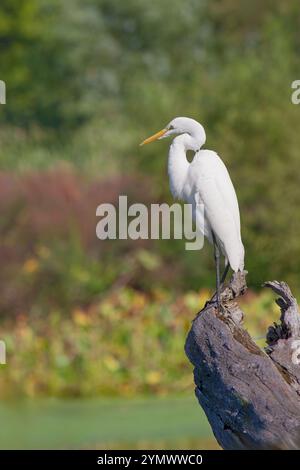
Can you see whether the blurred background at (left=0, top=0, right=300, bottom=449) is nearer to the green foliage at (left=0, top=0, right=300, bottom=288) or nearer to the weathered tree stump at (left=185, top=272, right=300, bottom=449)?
the green foliage at (left=0, top=0, right=300, bottom=288)

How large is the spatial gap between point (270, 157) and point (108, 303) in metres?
4.10

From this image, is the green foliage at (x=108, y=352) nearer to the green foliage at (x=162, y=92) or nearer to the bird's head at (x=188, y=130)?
the green foliage at (x=162, y=92)

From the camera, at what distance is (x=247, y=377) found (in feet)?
16.2

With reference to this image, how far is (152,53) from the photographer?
27.4 metres

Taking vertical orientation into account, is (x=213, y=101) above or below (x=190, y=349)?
above

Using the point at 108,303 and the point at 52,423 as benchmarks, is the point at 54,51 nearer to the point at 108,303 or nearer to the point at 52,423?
the point at 108,303

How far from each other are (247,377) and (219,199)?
3.59 ft

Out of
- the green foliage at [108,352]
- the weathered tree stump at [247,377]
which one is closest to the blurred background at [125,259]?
the green foliage at [108,352]

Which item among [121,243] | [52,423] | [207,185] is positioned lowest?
[207,185]

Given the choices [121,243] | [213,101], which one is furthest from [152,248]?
[213,101]

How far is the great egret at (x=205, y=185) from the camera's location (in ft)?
18.7

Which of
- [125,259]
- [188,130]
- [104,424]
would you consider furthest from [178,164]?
[125,259]

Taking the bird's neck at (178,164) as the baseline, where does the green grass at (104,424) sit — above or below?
above

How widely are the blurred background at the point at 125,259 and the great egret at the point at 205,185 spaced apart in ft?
11.9
